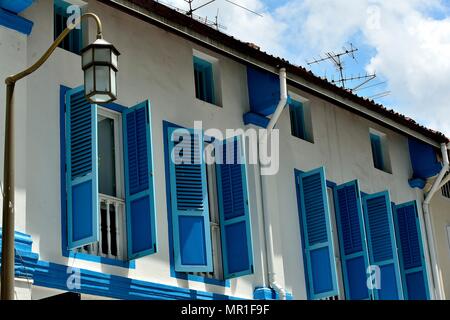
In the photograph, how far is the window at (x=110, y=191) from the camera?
Result: 12.6 metres

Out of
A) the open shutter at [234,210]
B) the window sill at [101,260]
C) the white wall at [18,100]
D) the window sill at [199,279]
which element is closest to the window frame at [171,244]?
the window sill at [199,279]

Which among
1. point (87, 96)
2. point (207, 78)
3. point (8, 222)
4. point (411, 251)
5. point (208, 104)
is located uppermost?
point (207, 78)

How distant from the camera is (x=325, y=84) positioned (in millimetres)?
15688

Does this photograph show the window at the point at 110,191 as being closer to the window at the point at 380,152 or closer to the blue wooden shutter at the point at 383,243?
the blue wooden shutter at the point at 383,243

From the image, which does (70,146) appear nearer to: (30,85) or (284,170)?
(30,85)

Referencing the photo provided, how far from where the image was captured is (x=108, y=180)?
13.0 metres

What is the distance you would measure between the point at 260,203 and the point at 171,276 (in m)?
2.29

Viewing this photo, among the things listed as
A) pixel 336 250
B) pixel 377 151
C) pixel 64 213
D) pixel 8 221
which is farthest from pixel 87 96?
pixel 377 151

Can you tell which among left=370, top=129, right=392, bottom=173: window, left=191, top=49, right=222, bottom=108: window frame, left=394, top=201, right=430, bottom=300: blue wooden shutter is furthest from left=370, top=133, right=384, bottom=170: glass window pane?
left=191, top=49, right=222, bottom=108: window frame

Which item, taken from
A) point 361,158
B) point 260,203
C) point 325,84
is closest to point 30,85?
point 260,203

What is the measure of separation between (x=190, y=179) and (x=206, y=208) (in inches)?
17.0

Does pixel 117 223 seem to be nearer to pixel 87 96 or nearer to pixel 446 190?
pixel 87 96

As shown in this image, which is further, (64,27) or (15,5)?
(64,27)
